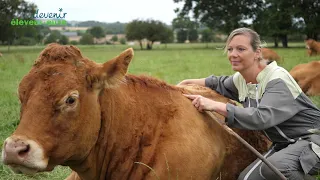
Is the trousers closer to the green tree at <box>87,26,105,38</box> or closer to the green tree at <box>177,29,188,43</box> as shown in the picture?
the green tree at <box>87,26,105,38</box>

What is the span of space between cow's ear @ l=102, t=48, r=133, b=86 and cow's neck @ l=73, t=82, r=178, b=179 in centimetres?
25

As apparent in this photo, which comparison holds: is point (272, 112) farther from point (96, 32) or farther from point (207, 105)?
point (96, 32)

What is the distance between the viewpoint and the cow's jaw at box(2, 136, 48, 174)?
2.82 m

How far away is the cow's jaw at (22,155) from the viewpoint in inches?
111

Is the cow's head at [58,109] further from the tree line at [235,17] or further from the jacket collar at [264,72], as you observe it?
the tree line at [235,17]

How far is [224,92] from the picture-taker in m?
4.98

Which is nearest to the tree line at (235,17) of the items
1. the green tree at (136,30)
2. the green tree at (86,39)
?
the green tree at (136,30)

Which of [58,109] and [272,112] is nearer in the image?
[58,109]

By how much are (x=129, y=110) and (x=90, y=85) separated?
0.58 meters

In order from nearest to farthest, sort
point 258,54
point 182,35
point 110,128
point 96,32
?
point 110,128 < point 258,54 < point 96,32 < point 182,35

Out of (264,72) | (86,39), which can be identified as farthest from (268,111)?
(86,39)

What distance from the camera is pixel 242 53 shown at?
4.19 metres

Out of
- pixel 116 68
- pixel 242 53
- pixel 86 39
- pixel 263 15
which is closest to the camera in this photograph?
pixel 116 68

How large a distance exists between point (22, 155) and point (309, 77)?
29.1 feet
